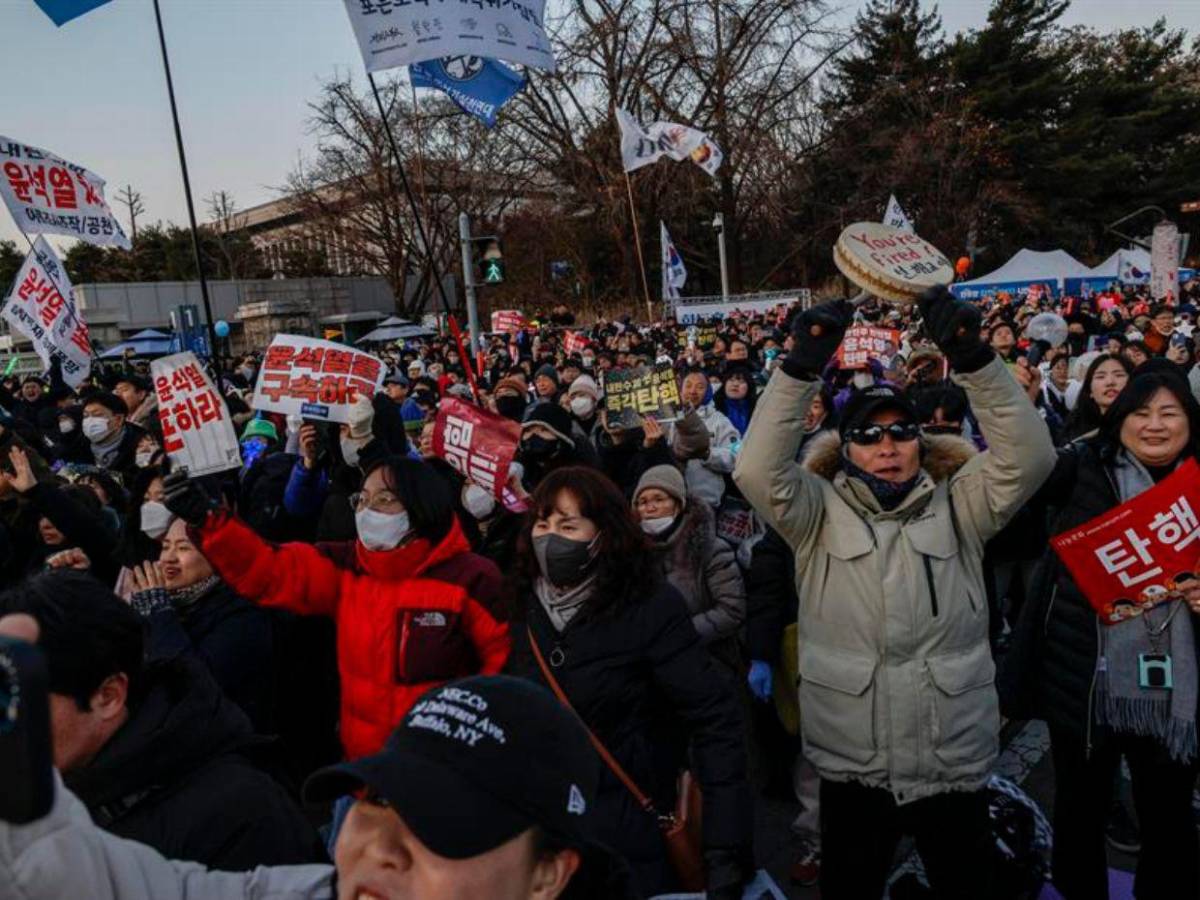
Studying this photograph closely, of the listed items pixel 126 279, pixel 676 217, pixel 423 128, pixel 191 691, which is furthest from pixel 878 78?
pixel 191 691

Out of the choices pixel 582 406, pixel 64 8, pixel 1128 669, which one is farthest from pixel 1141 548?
pixel 64 8

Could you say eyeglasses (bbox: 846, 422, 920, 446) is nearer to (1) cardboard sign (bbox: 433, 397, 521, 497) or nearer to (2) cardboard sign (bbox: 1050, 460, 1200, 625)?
(2) cardboard sign (bbox: 1050, 460, 1200, 625)

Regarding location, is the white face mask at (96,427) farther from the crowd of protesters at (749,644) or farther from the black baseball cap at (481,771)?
the black baseball cap at (481,771)

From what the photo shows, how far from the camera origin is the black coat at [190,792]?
1571mm

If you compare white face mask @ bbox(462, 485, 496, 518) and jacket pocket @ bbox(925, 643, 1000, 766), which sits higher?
white face mask @ bbox(462, 485, 496, 518)

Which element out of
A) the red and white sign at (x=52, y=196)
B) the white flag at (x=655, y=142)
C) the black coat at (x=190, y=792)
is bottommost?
the black coat at (x=190, y=792)

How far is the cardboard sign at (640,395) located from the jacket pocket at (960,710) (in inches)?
103

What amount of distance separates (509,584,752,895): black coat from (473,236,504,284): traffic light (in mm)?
6591

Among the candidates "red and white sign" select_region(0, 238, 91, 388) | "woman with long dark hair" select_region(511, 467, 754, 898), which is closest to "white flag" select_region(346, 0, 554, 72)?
"red and white sign" select_region(0, 238, 91, 388)

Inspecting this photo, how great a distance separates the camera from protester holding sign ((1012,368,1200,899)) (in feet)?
8.57

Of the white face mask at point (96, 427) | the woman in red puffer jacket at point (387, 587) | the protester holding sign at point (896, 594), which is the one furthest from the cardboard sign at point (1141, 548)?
the white face mask at point (96, 427)

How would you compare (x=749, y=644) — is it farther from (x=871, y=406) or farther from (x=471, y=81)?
(x=471, y=81)

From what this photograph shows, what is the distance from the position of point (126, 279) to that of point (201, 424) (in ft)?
168

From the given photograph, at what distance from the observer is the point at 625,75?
3117cm
